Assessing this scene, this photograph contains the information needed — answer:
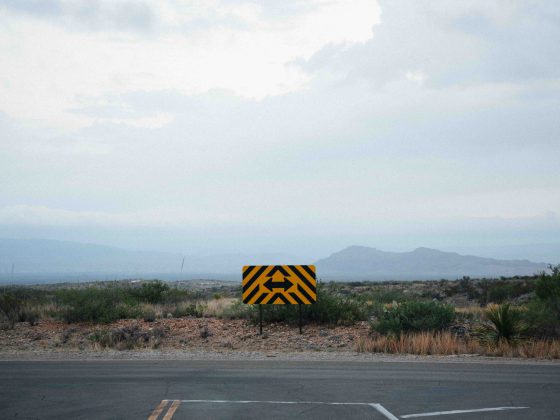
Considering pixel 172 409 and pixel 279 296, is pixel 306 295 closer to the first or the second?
pixel 279 296

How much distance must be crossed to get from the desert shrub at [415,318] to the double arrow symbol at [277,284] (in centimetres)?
316

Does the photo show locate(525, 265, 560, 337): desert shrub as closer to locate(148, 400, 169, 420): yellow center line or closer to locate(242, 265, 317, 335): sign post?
locate(242, 265, 317, 335): sign post

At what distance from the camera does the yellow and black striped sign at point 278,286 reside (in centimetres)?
2155

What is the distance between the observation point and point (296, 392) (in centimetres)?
1137

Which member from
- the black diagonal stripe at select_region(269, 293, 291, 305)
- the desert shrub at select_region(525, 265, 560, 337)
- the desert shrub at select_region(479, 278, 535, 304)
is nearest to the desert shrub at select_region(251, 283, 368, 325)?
the black diagonal stripe at select_region(269, 293, 291, 305)

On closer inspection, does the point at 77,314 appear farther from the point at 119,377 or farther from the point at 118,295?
the point at 119,377

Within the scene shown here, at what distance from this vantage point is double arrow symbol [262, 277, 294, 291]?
70.9ft

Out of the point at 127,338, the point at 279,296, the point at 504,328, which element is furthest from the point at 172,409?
the point at 504,328

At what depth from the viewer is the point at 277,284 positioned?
21.6 m

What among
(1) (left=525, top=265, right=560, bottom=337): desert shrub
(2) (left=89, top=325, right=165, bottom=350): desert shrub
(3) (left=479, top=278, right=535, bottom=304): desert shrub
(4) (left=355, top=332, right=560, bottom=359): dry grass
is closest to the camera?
(4) (left=355, top=332, right=560, bottom=359): dry grass

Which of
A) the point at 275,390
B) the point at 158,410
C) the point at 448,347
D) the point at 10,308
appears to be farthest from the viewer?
the point at 10,308

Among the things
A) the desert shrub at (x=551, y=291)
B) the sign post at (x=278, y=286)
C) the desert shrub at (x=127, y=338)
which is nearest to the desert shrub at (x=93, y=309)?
the desert shrub at (x=127, y=338)

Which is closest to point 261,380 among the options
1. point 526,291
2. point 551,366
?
point 551,366

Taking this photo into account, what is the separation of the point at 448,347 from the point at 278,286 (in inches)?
241
